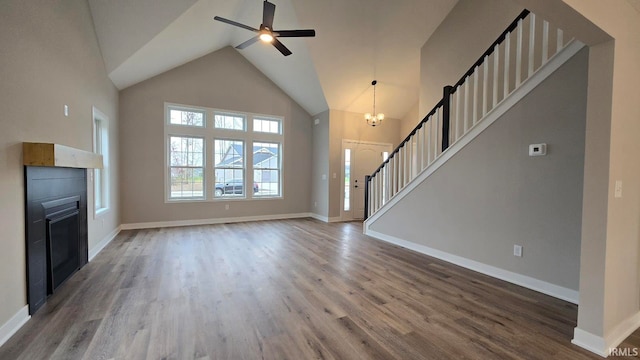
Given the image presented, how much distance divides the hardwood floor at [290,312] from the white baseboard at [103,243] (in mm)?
179

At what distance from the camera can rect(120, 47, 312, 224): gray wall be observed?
569 cm

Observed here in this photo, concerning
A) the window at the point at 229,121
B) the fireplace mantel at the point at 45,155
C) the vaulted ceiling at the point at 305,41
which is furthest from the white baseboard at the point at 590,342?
the window at the point at 229,121

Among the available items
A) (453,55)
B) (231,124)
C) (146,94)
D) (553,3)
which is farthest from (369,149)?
(553,3)

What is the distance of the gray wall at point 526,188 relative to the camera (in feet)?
8.64

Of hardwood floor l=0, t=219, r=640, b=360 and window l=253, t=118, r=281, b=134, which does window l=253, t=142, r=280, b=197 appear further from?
hardwood floor l=0, t=219, r=640, b=360

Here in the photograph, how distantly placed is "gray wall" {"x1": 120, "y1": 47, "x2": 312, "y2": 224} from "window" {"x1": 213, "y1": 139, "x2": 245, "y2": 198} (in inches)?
11.5

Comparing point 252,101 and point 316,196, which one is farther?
point 316,196

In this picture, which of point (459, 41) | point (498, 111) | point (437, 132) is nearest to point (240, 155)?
point (437, 132)

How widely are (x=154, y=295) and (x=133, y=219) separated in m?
3.82

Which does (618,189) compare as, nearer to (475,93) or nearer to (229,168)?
(475,93)

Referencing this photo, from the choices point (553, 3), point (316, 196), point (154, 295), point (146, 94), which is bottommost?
point (154, 295)

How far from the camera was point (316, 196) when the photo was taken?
24.3ft

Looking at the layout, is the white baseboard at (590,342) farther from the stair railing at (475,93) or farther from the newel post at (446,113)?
the newel post at (446,113)

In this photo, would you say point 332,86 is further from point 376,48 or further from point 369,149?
point 369,149
